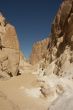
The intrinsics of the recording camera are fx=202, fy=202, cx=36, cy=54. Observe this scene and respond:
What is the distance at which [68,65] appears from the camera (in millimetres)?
13422

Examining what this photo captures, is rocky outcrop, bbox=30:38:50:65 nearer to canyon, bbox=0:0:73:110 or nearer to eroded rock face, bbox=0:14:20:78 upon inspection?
eroded rock face, bbox=0:14:20:78

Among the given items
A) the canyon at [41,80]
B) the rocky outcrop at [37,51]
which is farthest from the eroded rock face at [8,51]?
the rocky outcrop at [37,51]

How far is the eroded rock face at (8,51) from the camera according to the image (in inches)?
697

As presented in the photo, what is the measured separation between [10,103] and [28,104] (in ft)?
2.88

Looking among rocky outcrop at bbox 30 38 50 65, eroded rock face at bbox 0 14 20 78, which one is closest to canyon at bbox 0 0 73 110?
eroded rock face at bbox 0 14 20 78

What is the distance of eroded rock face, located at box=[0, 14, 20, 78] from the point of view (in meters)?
17.7

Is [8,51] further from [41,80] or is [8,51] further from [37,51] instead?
[37,51]

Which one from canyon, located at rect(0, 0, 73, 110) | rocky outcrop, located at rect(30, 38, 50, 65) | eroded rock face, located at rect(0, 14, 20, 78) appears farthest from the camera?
rocky outcrop, located at rect(30, 38, 50, 65)

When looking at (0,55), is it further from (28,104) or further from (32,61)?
(32,61)

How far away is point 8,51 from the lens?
19.1 metres

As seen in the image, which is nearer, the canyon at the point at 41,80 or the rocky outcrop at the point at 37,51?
the canyon at the point at 41,80

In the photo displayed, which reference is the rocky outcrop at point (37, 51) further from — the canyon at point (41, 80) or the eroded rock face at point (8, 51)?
the canyon at point (41, 80)

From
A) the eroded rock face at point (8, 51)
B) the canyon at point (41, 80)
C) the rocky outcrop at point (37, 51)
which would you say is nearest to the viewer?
the canyon at point (41, 80)

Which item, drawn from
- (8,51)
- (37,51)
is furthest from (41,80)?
(37,51)
